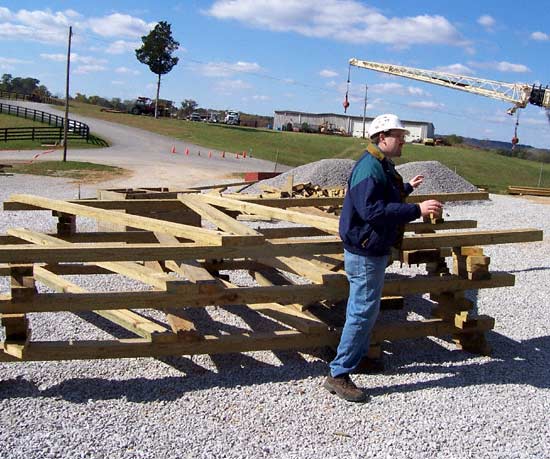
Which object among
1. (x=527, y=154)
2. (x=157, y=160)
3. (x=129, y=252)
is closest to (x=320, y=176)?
(x=129, y=252)

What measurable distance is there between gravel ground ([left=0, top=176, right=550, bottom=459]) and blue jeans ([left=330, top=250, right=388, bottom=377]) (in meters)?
0.33

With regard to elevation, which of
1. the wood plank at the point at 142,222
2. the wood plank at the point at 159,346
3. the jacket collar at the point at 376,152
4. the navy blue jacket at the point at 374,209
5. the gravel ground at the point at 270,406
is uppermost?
the jacket collar at the point at 376,152

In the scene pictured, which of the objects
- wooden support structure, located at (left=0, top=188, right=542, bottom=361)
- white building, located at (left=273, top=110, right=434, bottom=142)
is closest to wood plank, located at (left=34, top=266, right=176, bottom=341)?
wooden support structure, located at (left=0, top=188, right=542, bottom=361)

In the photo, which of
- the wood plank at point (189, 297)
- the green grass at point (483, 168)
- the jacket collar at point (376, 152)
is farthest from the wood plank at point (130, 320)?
the green grass at point (483, 168)

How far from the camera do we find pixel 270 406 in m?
4.56

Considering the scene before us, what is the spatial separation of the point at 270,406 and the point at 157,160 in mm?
30558

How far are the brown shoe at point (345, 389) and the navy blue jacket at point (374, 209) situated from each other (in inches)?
39.5

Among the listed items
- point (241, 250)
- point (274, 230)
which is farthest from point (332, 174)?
point (241, 250)

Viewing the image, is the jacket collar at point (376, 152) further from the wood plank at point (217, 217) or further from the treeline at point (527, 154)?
the treeline at point (527, 154)

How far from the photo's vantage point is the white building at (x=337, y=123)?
81.6 meters

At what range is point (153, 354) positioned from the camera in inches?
194

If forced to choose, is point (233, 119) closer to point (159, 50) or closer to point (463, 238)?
point (159, 50)

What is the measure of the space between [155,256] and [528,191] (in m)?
21.8

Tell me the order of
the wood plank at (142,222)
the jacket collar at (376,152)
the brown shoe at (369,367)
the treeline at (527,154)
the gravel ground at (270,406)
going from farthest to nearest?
1. the treeline at (527,154)
2. the brown shoe at (369,367)
3. the wood plank at (142,222)
4. the jacket collar at (376,152)
5. the gravel ground at (270,406)
